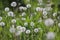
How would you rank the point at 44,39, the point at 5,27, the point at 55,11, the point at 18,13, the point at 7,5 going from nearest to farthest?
1. the point at 44,39
2. the point at 5,27
3. the point at 55,11
4. the point at 18,13
5. the point at 7,5

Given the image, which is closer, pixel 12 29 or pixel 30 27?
pixel 12 29

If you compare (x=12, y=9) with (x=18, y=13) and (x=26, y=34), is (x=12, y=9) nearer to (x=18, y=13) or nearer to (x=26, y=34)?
(x=18, y=13)

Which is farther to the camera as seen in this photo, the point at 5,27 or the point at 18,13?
the point at 18,13

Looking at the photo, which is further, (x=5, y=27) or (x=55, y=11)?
(x=55, y=11)

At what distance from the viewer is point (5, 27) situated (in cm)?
348

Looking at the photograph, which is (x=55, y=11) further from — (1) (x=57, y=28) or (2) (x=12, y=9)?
(2) (x=12, y=9)

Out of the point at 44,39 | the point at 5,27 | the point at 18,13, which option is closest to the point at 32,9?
the point at 18,13

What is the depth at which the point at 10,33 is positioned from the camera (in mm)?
3326

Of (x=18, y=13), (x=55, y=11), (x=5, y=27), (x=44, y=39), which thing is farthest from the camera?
(x=18, y=13)

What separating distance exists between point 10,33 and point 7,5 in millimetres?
1140

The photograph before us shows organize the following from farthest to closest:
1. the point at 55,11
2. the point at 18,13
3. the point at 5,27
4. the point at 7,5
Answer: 1. the point at 7,5
2. the point at 18,13
3. the point at 55,11
4. the point at 5,27

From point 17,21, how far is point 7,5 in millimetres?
880

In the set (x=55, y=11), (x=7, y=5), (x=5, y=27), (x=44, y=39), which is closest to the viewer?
Answer: (x=44, y=39)

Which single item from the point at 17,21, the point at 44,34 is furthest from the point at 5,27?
the point at 44,34
